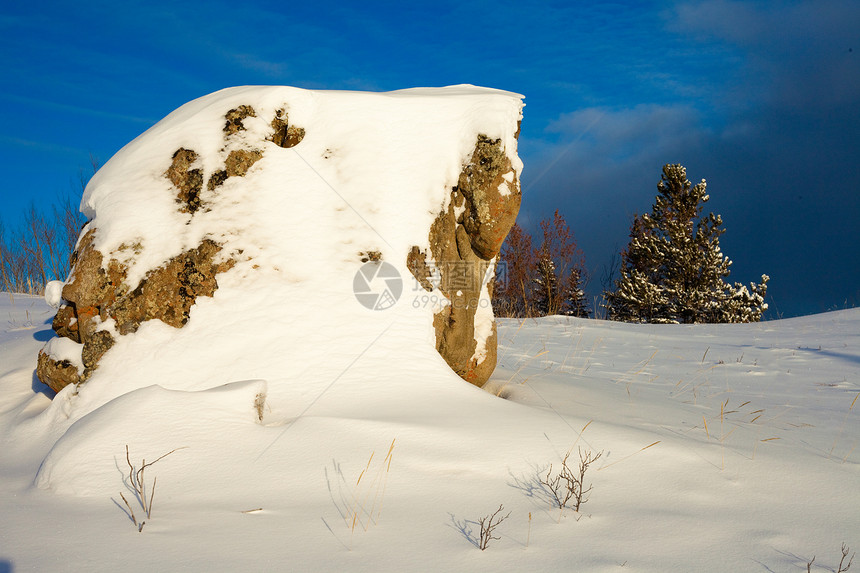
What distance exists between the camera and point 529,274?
2172cm

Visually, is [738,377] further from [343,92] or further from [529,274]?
[529,274]

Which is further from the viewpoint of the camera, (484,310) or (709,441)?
(484,310)

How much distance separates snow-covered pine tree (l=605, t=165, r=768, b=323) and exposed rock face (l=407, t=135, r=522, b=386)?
558 inches

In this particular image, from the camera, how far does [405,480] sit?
84.1 inches

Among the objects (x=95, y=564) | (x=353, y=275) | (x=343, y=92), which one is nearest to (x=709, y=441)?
(x=353, y=275)

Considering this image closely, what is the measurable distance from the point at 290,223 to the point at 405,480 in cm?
219

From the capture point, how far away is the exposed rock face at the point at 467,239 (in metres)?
4.09

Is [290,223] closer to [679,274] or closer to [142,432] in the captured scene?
[142,432]

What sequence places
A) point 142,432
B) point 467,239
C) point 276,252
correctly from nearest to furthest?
1. point 142,432
2. point 276,252
3. point 467,239

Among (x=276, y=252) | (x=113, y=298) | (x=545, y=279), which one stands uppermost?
(x=545, y=279)

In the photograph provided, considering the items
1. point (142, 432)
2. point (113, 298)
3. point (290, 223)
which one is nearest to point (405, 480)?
point (142, 432)

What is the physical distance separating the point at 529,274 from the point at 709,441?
1917cm

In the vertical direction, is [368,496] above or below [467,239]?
below

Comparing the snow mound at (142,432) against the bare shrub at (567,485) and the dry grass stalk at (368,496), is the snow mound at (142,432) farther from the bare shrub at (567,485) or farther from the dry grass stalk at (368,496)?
the bare shrub at (567,485)
